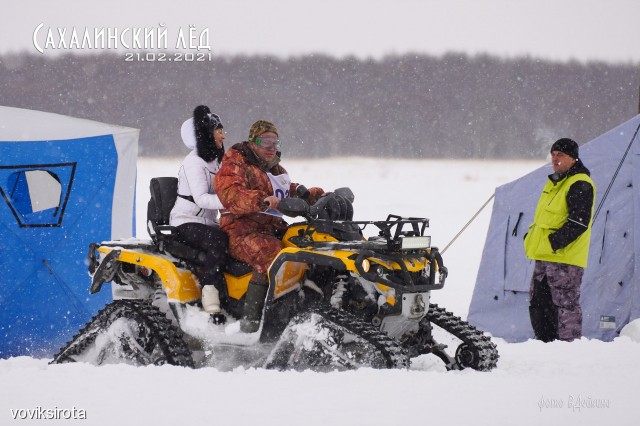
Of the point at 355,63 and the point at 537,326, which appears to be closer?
the point at 537,326

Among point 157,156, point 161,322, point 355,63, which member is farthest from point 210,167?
point 355,63

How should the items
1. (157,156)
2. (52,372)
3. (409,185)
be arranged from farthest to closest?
(157,156), (409,185), (52,372)

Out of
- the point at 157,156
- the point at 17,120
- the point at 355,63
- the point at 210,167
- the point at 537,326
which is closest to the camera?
the point at 210,167

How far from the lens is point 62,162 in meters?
7.80

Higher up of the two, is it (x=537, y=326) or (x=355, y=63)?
(x=355, y=63)

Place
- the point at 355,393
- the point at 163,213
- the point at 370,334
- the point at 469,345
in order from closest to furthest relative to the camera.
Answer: the point at 355,393
the point at 370,334
the point at 469,345
the point at 163,213

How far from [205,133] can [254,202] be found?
3.13 feet

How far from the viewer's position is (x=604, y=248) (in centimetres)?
725

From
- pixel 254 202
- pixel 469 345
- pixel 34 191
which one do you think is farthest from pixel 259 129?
pixel 34 191

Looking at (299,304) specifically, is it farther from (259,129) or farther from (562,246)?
(562,246)

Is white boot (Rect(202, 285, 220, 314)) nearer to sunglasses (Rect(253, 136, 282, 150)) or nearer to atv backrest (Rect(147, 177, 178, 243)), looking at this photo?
atv backrest (Rect(147, 177, 178, 243))

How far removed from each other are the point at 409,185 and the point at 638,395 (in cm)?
1469

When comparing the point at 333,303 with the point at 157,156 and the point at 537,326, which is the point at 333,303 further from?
the point at 157,156

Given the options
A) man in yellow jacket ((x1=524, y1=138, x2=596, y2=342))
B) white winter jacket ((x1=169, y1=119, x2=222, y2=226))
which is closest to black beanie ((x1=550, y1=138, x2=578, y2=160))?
man in yellow jacket ((x1=524, y1=138, x2=596, y2=342))
